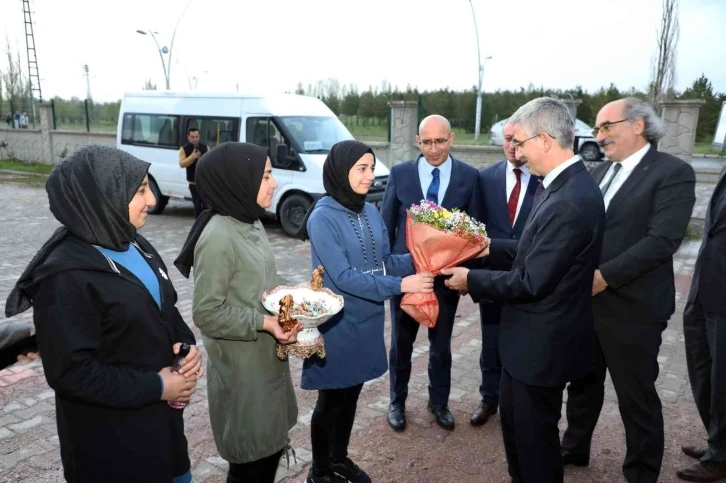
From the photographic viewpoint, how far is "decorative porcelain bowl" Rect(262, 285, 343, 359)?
2.43 meters

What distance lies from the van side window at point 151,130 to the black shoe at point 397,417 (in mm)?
9891

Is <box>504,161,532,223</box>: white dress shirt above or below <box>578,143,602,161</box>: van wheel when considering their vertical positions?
above

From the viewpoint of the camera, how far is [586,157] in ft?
70.2

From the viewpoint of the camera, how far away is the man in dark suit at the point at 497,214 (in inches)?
154

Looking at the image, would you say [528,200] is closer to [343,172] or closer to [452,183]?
[452,183]

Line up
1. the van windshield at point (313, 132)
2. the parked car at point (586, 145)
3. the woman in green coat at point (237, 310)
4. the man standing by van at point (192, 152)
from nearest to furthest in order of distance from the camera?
the woman in green coat at point (237, 310), the van windshield at point (313, 132), the man standing by van at point (192, 152), the parked car at point (586, 145)

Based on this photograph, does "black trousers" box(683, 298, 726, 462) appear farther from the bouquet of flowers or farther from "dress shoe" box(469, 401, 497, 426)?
the bouquet of flowers

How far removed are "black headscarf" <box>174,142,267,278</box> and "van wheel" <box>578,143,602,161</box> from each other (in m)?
21.1

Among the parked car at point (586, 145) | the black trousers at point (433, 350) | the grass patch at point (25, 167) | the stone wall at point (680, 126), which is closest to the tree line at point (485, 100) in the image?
the parked car at point (586, 145)

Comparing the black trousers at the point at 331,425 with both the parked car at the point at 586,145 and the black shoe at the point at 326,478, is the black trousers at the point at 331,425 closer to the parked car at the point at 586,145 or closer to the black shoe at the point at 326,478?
the black shoe at the point at 326,478

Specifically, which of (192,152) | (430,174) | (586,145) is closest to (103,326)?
(430,174)

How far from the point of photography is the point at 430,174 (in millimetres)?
4148

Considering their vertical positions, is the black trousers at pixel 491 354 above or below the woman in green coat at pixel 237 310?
below

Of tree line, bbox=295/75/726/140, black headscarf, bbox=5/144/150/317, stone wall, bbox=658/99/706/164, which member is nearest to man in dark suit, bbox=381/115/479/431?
black headscarf, bbox=5/144/150/317
